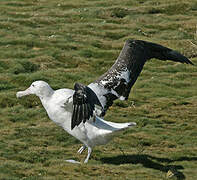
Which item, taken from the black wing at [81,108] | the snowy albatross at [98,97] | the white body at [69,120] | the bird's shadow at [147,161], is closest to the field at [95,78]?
the bird's shadow at [147,161]

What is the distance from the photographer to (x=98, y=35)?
2838 centimetres

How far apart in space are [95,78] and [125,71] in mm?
8621

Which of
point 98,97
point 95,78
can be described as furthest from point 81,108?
point 95,78

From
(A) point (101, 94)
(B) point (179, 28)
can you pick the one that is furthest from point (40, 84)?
(B) point (179, 28)

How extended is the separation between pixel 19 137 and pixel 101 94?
10.3ft

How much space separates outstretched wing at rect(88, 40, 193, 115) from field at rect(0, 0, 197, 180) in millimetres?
1560

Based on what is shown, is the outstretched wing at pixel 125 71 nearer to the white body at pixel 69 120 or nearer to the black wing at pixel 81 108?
the white body at pixel 69 120

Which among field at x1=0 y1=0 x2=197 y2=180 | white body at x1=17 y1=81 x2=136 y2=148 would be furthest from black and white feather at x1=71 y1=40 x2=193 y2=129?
field at x1=0 y1=0 x2=197 y2=180

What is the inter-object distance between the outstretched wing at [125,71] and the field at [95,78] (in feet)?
5.12

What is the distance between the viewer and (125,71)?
12.2m

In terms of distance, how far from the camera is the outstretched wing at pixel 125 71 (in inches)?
461

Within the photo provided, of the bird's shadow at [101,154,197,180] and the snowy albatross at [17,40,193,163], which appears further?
the bird's shadow at [101,154,197,180]

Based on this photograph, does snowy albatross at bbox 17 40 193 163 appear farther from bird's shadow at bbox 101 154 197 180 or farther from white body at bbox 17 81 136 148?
bird's shadow at bbox 101 154 197 180

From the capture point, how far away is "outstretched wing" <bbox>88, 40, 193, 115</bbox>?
11.7 metres
